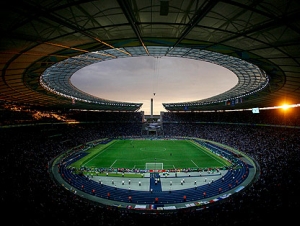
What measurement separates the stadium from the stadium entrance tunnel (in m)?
0.16

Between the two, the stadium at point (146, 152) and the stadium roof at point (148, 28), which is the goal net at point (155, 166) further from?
the stadium roof at point (148, 28)

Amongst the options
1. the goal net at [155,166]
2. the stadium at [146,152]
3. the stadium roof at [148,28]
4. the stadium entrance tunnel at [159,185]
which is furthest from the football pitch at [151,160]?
the stadium roof at [148,28]

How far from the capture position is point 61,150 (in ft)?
149

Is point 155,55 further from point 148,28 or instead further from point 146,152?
point 146,152

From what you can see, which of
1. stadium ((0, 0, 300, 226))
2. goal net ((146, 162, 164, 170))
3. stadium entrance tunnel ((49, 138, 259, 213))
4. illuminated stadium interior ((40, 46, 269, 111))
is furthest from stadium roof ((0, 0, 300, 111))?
goal net ((146, 162, 164, 170))

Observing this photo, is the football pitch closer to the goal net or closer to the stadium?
the goal net

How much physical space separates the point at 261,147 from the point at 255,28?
3909 cm

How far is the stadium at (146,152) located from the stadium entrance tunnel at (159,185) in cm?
16

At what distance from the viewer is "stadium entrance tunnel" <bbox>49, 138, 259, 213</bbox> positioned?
2238 centimetres

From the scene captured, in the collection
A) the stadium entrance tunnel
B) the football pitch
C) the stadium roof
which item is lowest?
the stadium entrance tunnel

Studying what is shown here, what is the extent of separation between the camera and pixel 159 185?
27.1 metres

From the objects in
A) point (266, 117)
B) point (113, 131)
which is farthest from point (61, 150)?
point (266, 117)

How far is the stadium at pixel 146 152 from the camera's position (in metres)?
9.44

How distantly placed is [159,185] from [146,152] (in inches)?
871
